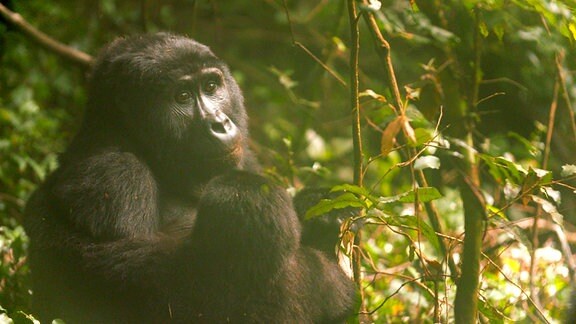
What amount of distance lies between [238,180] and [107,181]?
56 cm

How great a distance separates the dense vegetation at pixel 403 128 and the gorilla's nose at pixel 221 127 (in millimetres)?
556

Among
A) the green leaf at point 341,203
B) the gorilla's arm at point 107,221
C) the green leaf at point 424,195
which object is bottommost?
the green leaf at point 424,195

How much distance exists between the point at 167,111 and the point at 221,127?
0.28 m

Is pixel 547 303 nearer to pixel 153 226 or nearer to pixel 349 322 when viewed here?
pixel 349 322

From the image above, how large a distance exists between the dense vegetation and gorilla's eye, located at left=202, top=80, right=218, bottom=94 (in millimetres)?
536

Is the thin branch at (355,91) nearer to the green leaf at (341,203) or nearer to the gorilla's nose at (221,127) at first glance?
the green leaf at (341,203)

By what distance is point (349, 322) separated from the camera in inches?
120

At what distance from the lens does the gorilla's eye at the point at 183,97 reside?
3488mm

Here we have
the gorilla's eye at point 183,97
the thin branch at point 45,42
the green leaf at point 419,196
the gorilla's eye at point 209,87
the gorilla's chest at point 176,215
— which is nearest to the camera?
the green leaf at point 419,196

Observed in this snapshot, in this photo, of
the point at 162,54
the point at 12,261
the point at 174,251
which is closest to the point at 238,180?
the point at 174,251

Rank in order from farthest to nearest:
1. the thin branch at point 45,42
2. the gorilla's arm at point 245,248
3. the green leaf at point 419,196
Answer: the thin branch at point 45,42 → the gorilla's arm at point 245,248 → the green leaf at point 419,196

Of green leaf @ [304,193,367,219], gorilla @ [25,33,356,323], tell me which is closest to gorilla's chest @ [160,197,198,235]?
gorilla @ [25,33,356,323]

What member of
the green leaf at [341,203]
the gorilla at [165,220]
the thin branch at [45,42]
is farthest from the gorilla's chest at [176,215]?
the thin branch at [45,42]

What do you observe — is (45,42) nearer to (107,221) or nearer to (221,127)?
(221,127)
